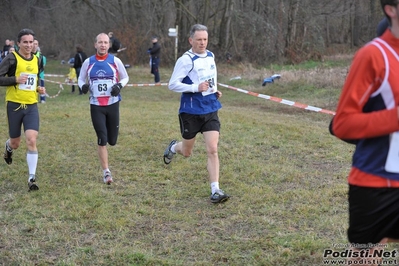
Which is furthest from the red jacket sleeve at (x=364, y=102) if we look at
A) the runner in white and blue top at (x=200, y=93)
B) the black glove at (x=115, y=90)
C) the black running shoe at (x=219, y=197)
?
the black glove at (x=115, y=90)

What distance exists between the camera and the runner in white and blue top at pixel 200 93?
5887 millimetres

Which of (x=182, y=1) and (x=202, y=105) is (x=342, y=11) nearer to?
(x=182, y=1)

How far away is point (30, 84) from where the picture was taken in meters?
6.65

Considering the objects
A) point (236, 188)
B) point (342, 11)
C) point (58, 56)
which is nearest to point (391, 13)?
point (236, 188)

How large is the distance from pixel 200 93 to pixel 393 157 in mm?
3615

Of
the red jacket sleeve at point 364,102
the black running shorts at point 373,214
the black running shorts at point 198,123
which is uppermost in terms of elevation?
the red jacket sleeve at point 364,102

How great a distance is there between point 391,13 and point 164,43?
1179 inches

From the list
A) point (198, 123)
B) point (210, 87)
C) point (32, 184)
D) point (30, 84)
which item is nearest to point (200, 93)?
point (210, 87)

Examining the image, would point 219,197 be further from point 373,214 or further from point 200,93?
point 373,214

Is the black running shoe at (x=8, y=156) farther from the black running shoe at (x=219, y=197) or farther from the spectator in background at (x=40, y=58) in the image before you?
the black running shoe at (x=219, y=197)

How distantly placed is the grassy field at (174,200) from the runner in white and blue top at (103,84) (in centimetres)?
87

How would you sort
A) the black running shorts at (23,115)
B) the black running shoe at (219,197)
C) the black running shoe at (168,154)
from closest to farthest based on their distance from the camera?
the black running shoe at (219,197), the black running shorts at (23,115), the black running shoe at (168,154)

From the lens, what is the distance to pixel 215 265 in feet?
14.1

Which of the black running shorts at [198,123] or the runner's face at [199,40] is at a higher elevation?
the runner's face at [199,40]
